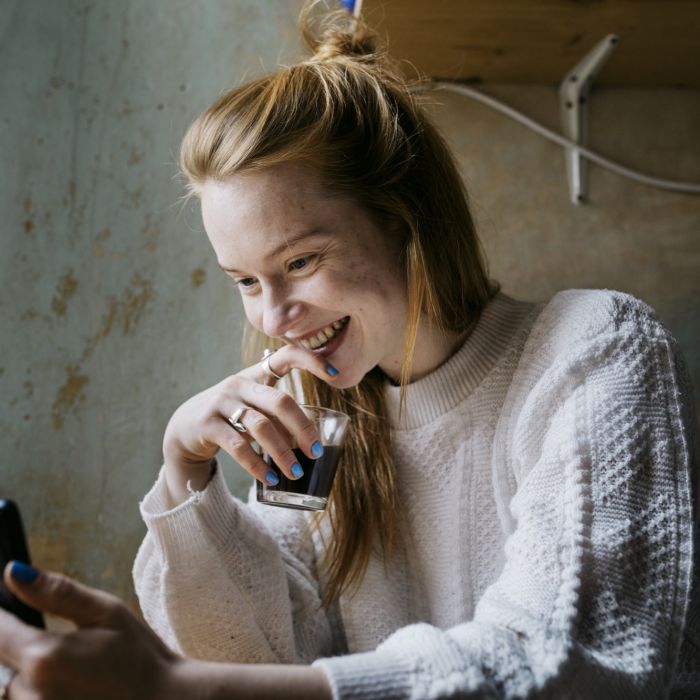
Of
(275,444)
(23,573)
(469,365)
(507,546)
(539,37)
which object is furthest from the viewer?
(539,37)

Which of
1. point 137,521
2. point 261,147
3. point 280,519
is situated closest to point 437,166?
point 261,147

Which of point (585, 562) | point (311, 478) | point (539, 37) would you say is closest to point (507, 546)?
point (585, 562)

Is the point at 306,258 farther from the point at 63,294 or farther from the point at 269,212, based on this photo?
the point at 63,294

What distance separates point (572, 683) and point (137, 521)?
111cm

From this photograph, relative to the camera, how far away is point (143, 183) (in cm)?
162

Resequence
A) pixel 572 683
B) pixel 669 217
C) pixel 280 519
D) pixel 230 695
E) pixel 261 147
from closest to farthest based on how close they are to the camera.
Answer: pixel 230 695 < pixel 572 683 < pixel 261 147 < pixel 280 519 < pixel 669 217

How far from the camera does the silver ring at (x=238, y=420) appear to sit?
1077mm

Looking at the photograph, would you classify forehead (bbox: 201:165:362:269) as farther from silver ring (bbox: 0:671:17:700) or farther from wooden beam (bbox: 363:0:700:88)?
silver ring (bbox: 0:671:17:700)

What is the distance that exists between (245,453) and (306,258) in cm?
28

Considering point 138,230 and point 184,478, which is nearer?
point 184,478

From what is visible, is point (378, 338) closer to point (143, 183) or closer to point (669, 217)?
point (143, 183)

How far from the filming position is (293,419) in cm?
103

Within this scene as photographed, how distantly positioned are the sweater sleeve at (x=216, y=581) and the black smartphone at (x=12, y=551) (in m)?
0.53

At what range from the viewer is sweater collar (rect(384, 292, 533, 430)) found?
1.25m
